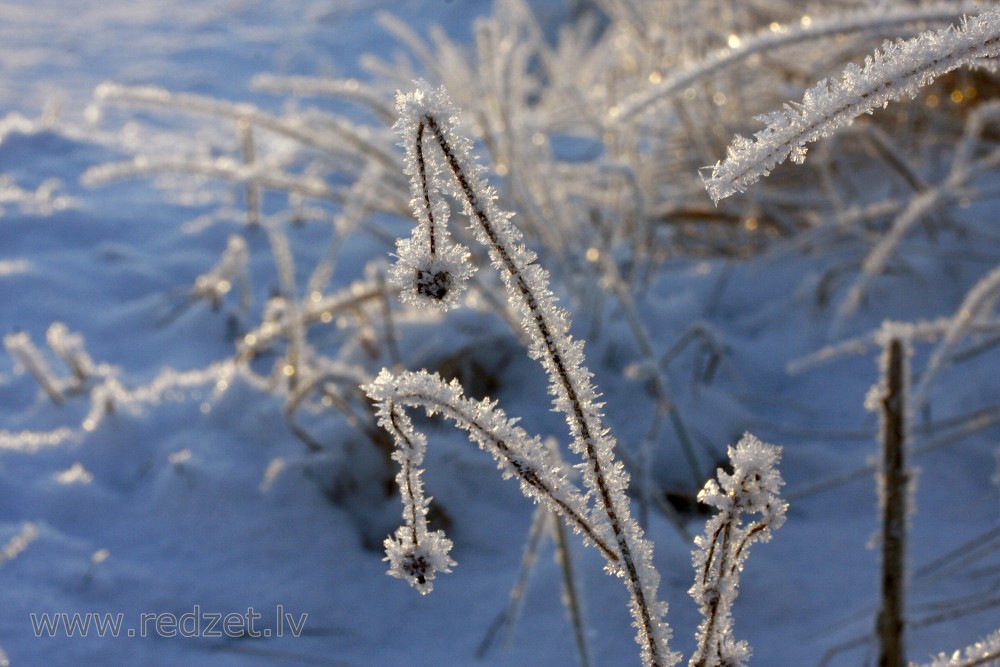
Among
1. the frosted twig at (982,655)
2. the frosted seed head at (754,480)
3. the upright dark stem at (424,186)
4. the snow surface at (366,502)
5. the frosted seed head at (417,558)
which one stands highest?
the snow surface at (366,502)

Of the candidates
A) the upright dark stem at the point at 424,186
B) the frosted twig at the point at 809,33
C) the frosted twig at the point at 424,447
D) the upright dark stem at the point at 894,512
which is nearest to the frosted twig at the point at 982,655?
the upright dark stem at the point at 894,512

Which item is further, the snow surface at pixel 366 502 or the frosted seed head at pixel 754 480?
the snow surface at pixel 366 502

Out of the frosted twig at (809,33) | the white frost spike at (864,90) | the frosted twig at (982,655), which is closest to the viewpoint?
the white frost spike at (864,90)

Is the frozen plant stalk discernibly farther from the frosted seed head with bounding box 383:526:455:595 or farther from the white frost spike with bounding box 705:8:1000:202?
the white frost spike with bounding box 705:8:1000:202

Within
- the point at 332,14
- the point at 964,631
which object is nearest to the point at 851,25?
the point at 964,631

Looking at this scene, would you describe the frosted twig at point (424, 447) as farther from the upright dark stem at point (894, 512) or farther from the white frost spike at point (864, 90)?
the upright dark stem at point (894, 512)

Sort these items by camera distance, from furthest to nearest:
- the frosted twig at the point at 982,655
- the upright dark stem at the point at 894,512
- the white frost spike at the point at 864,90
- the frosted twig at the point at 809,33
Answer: the frosted twig at the point at 809,33 < the upright dark stem at the point at 894,512 < the frosted twig at the point at 982,655 < the white frost spike at the point at 864,90

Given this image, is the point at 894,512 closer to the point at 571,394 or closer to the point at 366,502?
the point at 571,394
